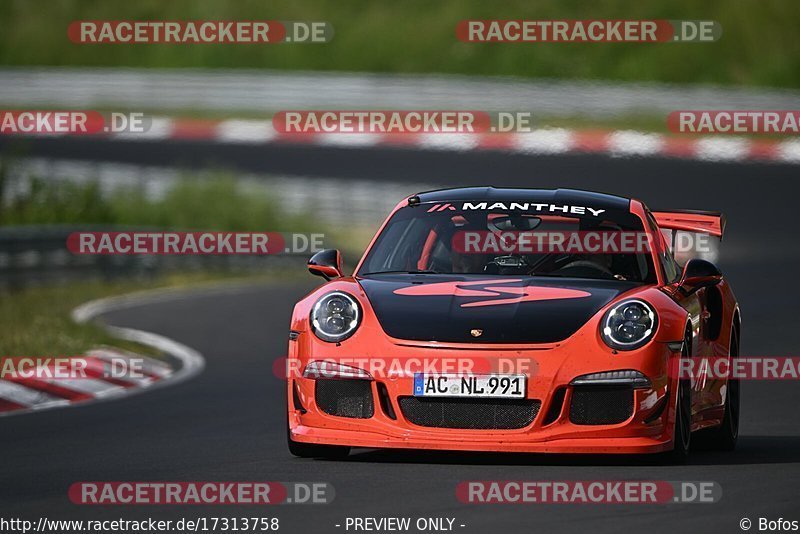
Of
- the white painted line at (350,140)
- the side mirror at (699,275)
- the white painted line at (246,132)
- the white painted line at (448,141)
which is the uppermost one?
the white painted line at (246,132)

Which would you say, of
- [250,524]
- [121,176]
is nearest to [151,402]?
[250,524]

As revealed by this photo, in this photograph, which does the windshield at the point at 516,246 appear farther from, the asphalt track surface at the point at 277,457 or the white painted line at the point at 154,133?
the white painted line at the point at 154,133

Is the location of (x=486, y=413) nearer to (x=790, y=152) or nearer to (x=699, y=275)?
(x=699, y=275)

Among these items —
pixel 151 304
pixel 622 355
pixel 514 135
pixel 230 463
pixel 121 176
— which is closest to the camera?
pixel 622 355

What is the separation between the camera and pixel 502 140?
34219 millimetres

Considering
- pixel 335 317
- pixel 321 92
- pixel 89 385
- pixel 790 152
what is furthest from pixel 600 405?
pixel 321 92

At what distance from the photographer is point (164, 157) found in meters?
34.8

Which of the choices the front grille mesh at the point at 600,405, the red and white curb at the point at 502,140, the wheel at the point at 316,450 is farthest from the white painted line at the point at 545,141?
the front grille mesh at the point at 600,405

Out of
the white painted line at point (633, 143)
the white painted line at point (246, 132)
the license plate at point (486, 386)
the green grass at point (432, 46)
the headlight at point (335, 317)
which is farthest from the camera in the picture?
the green grass at point (432, 46)

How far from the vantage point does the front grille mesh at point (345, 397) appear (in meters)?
7.83

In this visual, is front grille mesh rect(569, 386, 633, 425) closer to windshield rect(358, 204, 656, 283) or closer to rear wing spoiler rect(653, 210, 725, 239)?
windshield rect(358, 204, 656, 283)

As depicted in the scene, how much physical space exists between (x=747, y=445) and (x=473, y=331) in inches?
86.9

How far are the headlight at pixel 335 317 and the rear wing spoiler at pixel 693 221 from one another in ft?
7.99

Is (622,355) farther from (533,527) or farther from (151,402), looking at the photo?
(151,402)
